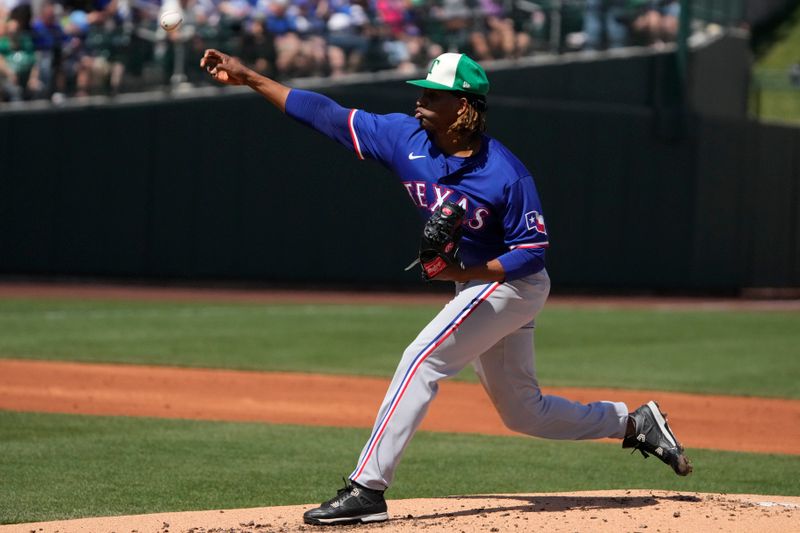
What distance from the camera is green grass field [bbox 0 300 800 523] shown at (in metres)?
5.84

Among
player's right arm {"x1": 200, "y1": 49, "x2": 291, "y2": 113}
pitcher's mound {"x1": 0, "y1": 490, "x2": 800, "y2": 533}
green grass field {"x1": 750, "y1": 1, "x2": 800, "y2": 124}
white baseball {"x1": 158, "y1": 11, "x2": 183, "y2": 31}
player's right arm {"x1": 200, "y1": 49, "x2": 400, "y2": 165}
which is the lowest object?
green grass field {"x1": 750, "y1": 1, "x2": 800, "y2": 124}

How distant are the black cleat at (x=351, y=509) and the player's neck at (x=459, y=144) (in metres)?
1.32

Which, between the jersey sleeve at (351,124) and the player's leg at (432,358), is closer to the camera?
the player's leg at (432,358)

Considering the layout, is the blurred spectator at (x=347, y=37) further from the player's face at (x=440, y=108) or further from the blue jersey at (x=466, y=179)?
the player's face at (x=440, y=108)

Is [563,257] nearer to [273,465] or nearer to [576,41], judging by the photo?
[576,41]

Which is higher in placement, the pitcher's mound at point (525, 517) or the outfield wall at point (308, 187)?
the pitcher's mound at point (525, 517)

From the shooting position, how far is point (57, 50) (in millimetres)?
18812

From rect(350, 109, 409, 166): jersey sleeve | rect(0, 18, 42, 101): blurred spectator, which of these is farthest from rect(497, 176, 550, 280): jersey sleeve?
rect(0, 18, 42, 101): blurred spectator

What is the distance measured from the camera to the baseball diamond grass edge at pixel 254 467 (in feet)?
18.3

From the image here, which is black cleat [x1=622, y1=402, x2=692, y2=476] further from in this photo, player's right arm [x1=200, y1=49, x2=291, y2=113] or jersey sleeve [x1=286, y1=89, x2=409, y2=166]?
player's right arm [x1=200, y1=49, x2=291, y2=113]

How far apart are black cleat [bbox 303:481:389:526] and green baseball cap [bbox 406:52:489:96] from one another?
60.5 inches

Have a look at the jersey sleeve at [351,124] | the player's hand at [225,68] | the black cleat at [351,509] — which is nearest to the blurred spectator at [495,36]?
the player's hand at [225,68]

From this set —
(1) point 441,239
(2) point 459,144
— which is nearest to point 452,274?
(1) point 441,239

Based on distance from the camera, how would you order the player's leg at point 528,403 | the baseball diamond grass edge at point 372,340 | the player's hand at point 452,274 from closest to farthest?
1. the player's hand at point 452,274
2. the player's leg at point 528,403
3. the baseball diamond grass edge at point 372,340
